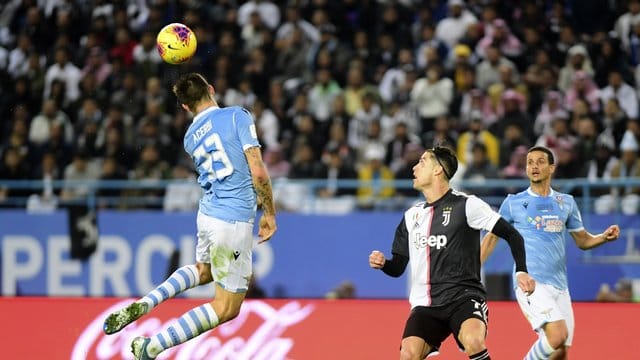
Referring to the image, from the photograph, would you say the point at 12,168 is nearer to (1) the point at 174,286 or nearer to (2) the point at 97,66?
(2) the point at 97,66

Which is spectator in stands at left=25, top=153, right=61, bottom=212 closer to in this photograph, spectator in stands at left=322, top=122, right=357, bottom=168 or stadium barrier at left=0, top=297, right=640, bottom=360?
spectator in stands at left=322, top=122, right=357, bottom=168

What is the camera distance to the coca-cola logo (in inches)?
337

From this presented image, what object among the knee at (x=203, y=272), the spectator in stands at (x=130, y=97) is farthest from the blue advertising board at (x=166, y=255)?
the knee at (x=203, y=272)

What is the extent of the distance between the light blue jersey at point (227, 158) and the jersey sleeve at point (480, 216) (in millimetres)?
1425

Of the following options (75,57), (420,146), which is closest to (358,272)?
(420,146)

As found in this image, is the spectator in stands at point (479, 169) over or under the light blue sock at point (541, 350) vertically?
over

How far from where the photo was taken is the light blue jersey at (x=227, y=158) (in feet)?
24.5

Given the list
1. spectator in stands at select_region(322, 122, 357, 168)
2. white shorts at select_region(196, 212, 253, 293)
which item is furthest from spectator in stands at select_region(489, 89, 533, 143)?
white shorts at select_region(196, 212, 253, 293)

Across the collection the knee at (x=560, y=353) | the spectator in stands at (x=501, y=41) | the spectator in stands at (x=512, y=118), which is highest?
the spectator in stands at (x=501, y=41)

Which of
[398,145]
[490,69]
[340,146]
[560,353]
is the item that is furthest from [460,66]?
[560,353]

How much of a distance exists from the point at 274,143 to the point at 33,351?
21.1 ft

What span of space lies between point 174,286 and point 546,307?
8.38 ft

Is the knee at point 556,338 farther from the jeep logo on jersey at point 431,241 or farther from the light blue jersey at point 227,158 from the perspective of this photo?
the light blue jersey at point 227,158

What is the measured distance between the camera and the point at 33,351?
873 cm
